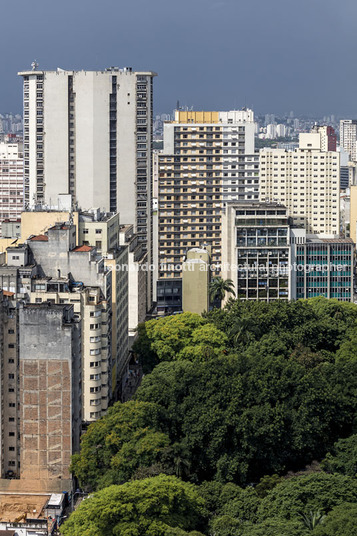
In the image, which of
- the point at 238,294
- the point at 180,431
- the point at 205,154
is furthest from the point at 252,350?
the point at 205,154

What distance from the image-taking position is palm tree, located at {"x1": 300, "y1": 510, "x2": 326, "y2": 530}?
54.3 meters

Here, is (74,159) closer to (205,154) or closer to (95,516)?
(205,154)

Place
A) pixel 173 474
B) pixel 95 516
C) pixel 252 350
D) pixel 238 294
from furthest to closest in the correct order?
pixel 238 294, pixel 252 350, pixel 173 474, pixel 95 516

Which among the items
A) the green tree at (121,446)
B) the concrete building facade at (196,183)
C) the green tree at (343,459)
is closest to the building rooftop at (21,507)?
the green tree at (121,446)

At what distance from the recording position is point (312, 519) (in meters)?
54.7

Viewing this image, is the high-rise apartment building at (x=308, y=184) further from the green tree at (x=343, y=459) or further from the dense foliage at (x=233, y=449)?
the green tree at (x=343, y=459)

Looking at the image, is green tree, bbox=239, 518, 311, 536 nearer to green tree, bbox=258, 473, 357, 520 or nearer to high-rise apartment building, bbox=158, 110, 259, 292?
green tree, bbox=258, 473, 357, 520

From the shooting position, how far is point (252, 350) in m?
83.4

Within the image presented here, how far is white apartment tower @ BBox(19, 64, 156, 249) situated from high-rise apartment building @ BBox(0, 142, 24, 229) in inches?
1914

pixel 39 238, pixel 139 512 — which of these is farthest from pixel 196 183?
pixel 139 512

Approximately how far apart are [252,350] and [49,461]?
66.5 feet

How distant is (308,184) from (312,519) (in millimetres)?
93184

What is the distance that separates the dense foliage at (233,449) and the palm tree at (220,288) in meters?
23.7

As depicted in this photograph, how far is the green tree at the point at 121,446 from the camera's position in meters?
64.2
